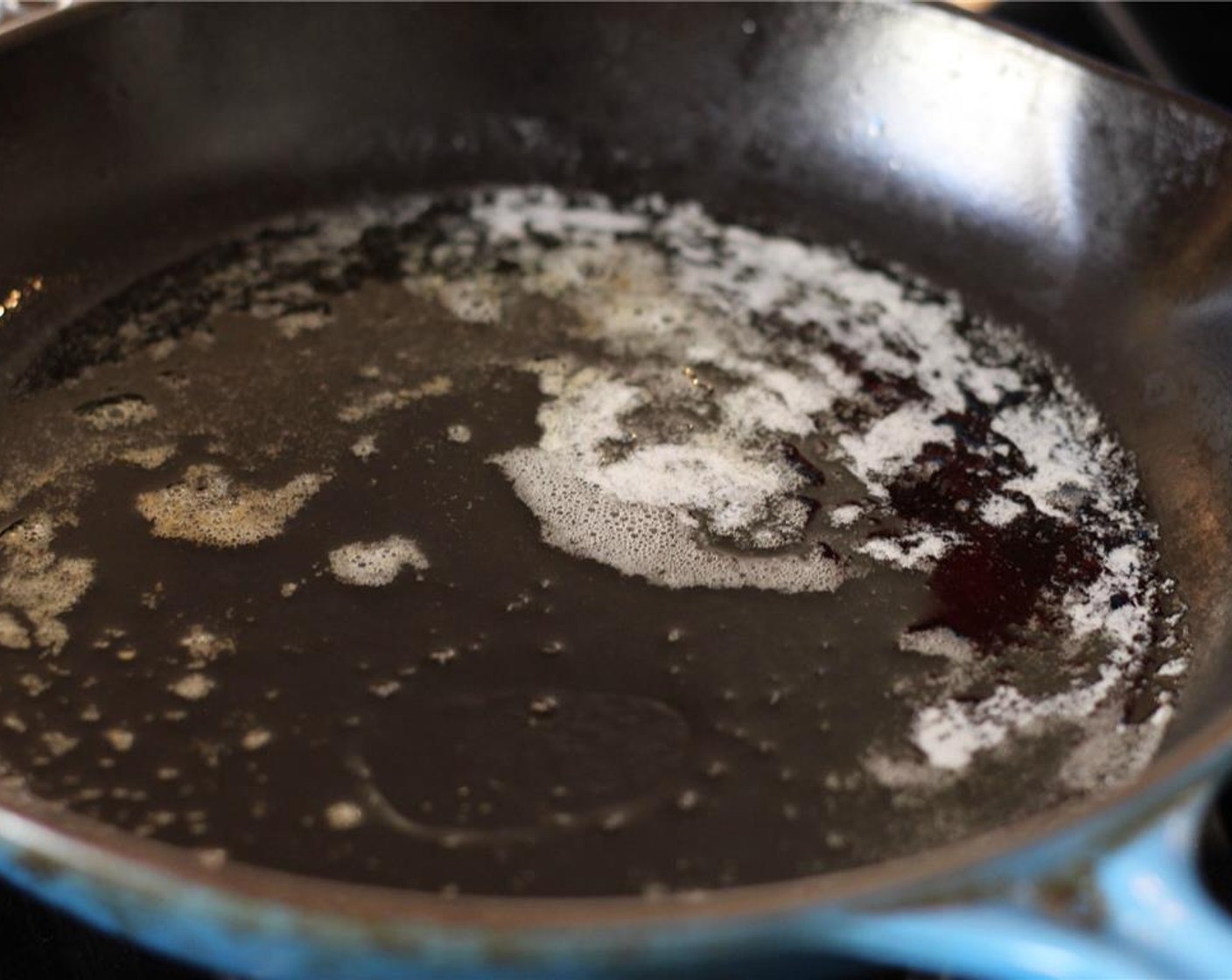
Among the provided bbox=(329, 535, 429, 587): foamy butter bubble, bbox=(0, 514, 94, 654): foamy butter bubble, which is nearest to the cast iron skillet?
bbox=(0, 514, 94, 654): foamy butter bubble

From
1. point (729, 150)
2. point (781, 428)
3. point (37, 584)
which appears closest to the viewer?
point (37, 584)

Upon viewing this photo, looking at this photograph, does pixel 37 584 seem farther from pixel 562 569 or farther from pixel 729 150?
pixel 729 150

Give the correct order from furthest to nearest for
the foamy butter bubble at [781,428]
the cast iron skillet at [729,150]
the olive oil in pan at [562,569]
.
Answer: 1. the cast iron skillet at [729,150]
2. the foamy butter bubble at [781,428]
3. the olive oil in pan at [562,569]

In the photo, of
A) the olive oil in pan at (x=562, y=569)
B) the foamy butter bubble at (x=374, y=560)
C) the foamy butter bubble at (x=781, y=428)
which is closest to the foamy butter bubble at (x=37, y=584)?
the olive oil in pan at (x=562, y=569)

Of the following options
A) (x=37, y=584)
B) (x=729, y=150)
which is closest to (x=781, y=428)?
(x=729, y=150)

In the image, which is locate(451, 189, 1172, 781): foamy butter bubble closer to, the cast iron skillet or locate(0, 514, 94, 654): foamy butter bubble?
the cast iron skillet

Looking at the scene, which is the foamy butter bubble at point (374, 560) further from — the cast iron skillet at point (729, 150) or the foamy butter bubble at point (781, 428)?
the cast iron skillet at point (729, 150)

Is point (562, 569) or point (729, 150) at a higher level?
point (729, 150)
